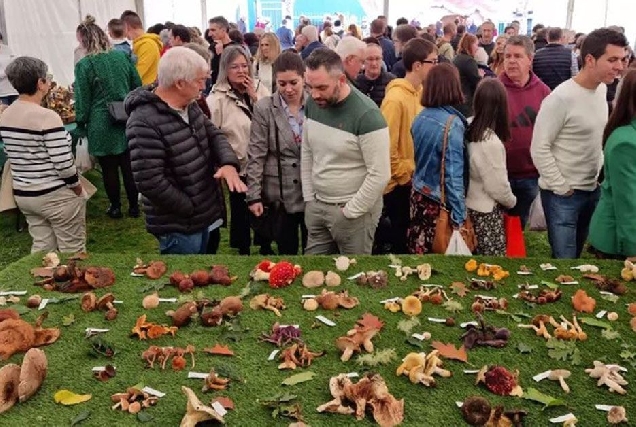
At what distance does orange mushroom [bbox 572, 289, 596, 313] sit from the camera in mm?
2055

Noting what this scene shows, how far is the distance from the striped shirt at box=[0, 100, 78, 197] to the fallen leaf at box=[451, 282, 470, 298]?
7.95 feet

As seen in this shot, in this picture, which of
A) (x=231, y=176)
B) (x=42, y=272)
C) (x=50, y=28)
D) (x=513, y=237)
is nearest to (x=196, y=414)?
(x=42, y=272)

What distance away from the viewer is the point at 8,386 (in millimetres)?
1568

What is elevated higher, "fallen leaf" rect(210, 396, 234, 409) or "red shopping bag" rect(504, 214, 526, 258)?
"fallen leaf" rect(210, 396, 234, 409)

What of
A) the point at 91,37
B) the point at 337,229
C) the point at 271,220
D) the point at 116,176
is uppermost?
the point at 91,37

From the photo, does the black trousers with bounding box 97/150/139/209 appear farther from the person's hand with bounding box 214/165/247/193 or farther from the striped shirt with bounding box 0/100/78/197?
the person's hand with bounding box 214/165/247/193

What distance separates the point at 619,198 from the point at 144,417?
2.10m

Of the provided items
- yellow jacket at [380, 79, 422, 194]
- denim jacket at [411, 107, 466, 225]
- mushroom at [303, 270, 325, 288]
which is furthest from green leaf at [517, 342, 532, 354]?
yellow jacket at [380, 79, 422, 194]

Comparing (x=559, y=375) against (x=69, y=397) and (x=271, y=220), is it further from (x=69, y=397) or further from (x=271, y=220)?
(x=271, y=220)

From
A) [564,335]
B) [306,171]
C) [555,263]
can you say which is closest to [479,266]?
[555,263]

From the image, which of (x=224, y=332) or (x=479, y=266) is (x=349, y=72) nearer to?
(x=479, y=266)

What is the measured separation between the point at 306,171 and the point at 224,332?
4.20ft

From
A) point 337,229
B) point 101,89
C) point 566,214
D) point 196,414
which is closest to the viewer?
point 196,414

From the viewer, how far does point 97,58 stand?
15.7 feet
